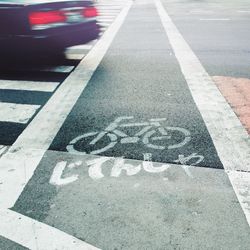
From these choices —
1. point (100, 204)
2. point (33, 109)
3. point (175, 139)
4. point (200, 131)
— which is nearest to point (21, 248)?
point (100, 204)

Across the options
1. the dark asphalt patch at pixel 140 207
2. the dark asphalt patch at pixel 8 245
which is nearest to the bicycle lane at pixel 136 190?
the dark asphalt patch at pixel 140 207

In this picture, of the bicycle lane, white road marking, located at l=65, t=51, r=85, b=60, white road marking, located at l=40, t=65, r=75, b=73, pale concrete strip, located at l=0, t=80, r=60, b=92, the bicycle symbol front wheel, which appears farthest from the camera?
white road marking, located at l=65, t=51, r=85, b=60

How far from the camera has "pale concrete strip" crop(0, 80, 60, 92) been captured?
649 centimetres

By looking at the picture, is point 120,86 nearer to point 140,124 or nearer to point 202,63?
point 140,124

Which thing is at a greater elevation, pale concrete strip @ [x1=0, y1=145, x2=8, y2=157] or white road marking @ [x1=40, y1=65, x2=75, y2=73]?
pale concrete strip @ [x1=0, y1=145, x2=8, y2=157]

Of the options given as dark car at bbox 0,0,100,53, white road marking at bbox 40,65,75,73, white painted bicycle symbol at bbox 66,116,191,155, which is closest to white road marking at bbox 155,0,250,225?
white painted bicycle symbol at bbox 66,116,191,155

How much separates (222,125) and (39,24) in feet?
12.8

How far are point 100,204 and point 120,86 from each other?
3554 millimetres

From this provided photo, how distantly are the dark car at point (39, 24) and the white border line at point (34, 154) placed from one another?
0.74 m

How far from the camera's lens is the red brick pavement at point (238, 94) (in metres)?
5.13

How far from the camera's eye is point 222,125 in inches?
190

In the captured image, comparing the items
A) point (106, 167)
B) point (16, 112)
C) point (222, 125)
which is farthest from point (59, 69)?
point (106, 167)

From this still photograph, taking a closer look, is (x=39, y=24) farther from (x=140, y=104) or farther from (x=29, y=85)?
(x=140, y=104)

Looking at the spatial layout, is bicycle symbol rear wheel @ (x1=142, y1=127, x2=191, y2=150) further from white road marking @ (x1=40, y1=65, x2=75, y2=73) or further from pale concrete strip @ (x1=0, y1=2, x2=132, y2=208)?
white road marking @ (x1=40, y1=65, x2=75, y2=73)
